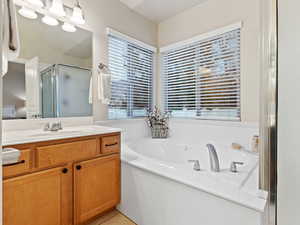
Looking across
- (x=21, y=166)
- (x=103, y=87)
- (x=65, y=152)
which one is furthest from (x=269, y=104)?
(x=103, y=87)

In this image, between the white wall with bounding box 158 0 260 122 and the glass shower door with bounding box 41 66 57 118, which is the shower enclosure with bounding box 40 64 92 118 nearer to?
the glass shower door with bounding box 41 66 57 118

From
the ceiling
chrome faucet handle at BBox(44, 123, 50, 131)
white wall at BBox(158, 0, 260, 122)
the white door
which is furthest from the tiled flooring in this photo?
the ceiling

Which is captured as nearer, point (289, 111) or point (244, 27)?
point (289, 111)

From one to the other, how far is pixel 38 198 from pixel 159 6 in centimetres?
271

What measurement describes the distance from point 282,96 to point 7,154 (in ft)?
4.06

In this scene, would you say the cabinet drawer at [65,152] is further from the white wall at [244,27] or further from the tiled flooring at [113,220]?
the white wall at [244,27]

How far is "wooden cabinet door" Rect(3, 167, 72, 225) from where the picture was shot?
1.09 m

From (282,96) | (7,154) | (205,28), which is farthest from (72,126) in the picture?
(205,28)

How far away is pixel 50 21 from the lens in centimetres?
180

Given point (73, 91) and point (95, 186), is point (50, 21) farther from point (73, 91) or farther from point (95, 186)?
point (95, 186)

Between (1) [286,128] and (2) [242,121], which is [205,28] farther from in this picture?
(1) [286,128]

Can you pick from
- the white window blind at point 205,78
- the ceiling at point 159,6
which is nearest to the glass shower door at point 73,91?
the ceiling at point 159,6

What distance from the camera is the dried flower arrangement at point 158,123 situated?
9.12ft

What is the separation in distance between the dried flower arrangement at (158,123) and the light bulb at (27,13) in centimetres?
192
